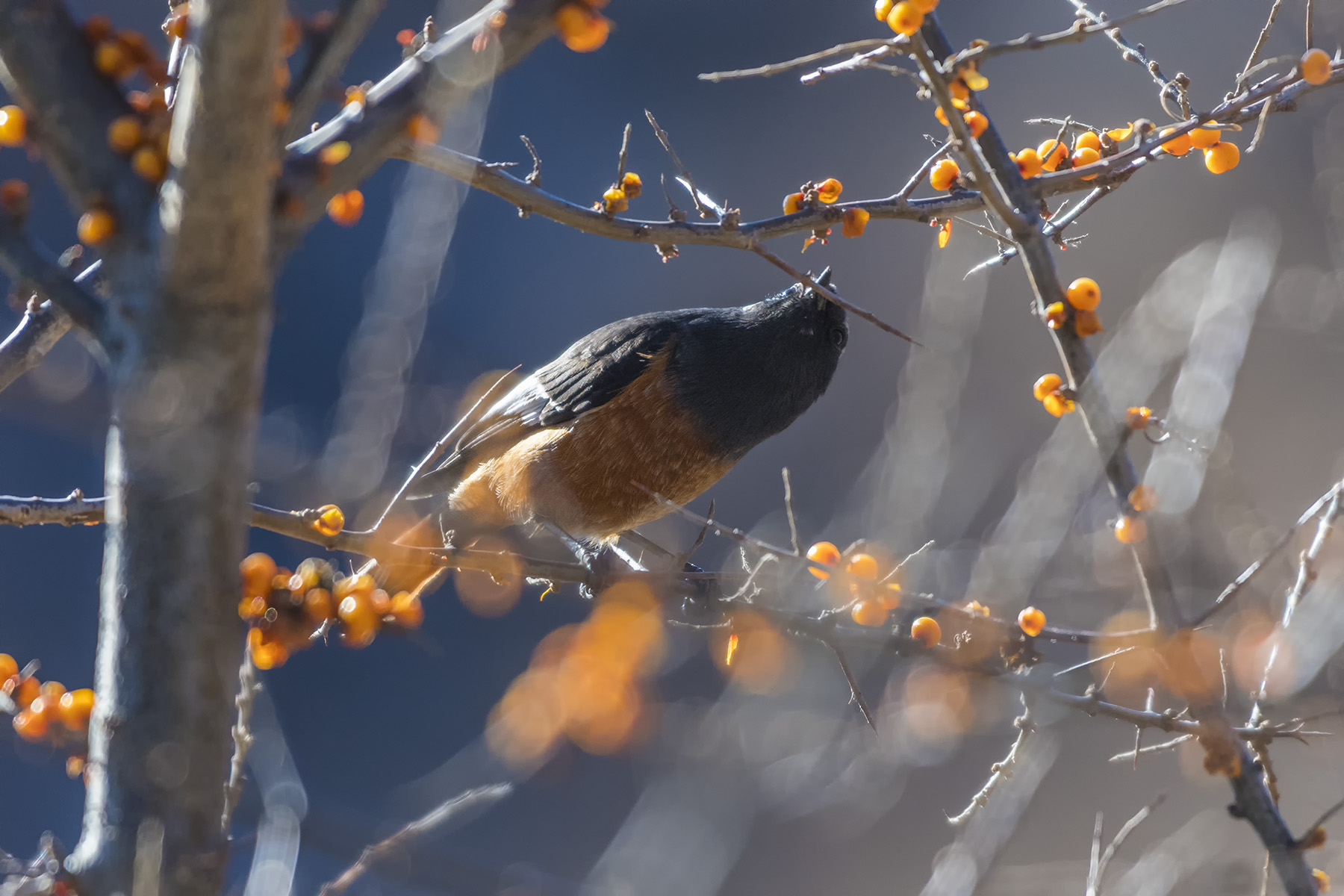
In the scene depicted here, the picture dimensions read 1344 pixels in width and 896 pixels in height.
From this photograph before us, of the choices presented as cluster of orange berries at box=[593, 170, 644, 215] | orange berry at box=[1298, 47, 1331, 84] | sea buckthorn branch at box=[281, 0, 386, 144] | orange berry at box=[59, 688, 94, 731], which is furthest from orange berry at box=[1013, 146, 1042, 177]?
orange berry at box=[59, 688, 94, 731]

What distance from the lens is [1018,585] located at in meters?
3.13

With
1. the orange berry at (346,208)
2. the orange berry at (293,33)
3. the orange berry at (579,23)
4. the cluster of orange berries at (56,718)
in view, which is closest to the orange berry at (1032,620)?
the orange berry at (579,23)

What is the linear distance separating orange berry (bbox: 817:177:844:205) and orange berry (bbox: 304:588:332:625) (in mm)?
1517

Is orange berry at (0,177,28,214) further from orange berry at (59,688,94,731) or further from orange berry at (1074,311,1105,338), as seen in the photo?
orange berry at (1074,311,1105,338)

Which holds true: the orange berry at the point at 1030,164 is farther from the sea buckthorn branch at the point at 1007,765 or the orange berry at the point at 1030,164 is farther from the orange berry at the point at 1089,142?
the sea buckthorn branch at the point at 1007,765

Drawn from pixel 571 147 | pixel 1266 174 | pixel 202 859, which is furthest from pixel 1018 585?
pixel 571 147

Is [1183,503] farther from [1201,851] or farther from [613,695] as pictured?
[613,695]

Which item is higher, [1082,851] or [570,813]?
[570,813]

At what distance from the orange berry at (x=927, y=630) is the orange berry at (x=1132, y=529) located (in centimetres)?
83

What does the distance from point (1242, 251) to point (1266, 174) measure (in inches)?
166

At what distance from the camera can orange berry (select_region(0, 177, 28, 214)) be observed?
1390mm

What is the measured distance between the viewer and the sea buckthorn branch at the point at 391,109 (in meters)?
1.31

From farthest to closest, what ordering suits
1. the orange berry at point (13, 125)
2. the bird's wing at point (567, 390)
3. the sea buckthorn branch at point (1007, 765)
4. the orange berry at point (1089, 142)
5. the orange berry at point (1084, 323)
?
1. the bird's wing at point (567, 390)
2. the orange berry at point (1089, 142)
3. the sea buckthorn branch at point (1007, 765)
4. the orange berry at point (1084, 323)
5. the orange berry at point (13, 125)

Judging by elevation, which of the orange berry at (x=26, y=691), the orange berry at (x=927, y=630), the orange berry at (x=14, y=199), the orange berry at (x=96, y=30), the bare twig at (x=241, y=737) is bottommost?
the bare twig at (x=241, y=737)
